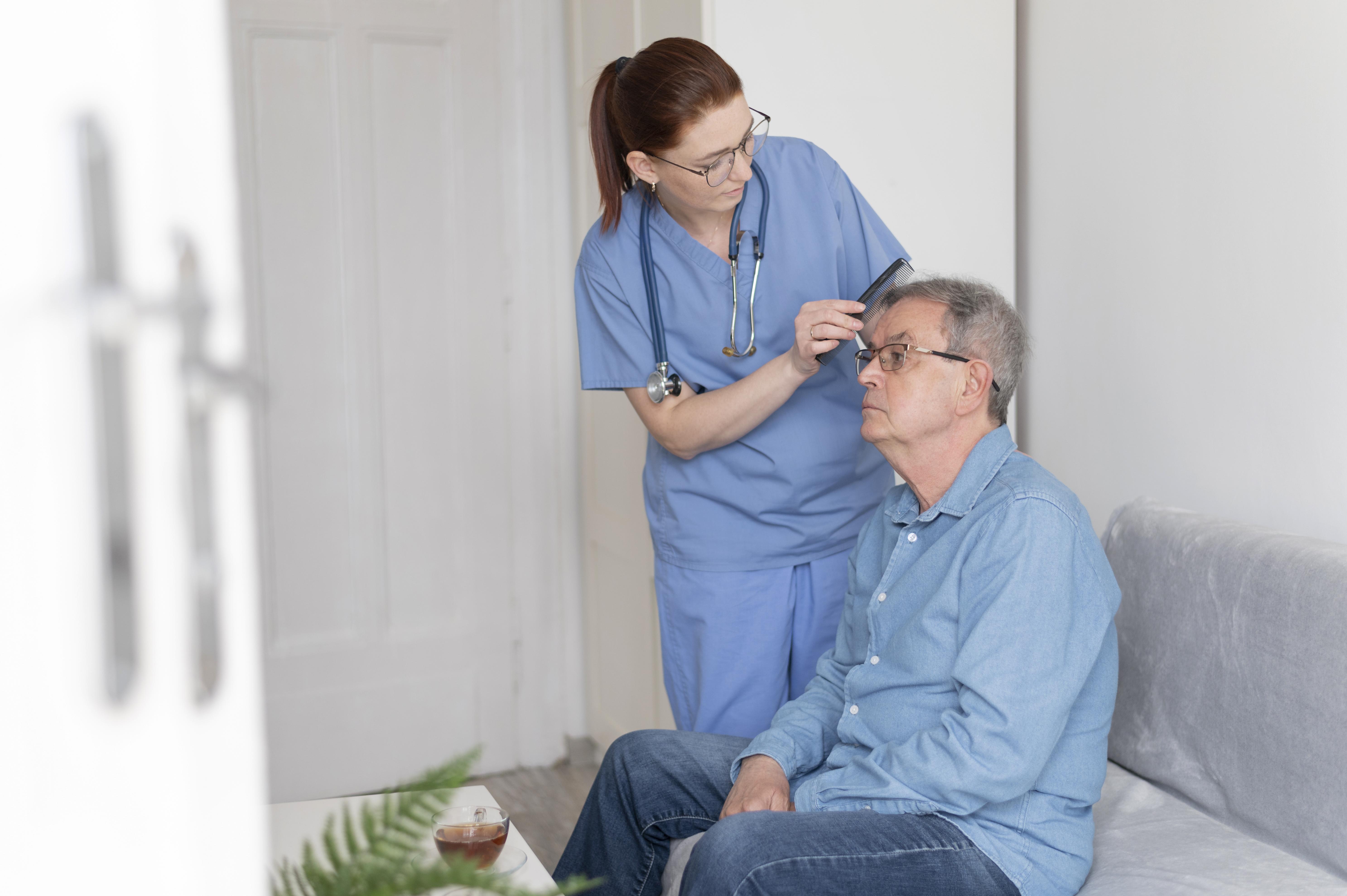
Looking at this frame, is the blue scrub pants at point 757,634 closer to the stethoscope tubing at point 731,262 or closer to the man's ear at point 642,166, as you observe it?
the stethoscope tubing at point 731,262

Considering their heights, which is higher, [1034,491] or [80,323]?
[80,323]

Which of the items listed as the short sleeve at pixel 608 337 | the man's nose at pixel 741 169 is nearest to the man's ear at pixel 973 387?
the man's nose at pixel 741 169

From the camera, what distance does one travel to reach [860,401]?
1.74 meters

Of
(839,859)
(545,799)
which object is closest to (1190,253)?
(839,859)

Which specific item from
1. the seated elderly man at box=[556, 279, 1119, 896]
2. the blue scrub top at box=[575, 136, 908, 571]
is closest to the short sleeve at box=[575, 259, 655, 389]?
the blue scrub top at box=[575, 136, 908, 571]

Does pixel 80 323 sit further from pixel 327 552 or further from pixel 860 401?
pixel 327 552

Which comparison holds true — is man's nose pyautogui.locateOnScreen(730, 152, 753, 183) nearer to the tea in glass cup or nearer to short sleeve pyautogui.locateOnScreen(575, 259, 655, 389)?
short sleeve pyautogui.locateOnScreen(575, 259, 655, 389)

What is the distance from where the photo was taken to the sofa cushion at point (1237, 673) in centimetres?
126

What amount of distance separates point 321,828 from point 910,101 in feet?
5.26

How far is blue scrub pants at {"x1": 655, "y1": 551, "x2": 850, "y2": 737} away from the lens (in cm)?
171

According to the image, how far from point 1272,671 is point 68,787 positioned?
129 centimetres

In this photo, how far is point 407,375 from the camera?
2.70 metres

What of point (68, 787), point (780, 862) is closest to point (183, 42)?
point (68, 787)

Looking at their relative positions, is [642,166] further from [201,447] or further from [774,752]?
[201,447]
